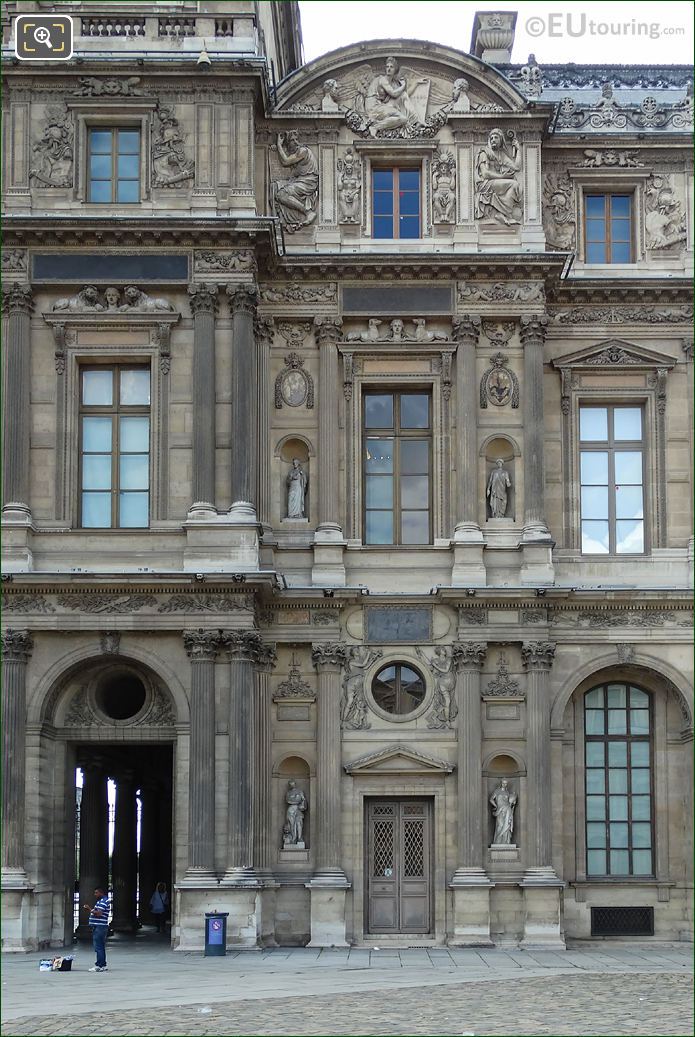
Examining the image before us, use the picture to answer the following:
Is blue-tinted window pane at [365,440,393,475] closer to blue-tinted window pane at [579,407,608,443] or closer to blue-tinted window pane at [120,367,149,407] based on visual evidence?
blue-tinted window pane at [579,407,608,443]

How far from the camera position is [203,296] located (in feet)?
106

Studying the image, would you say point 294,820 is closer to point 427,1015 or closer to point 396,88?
point 427,1015

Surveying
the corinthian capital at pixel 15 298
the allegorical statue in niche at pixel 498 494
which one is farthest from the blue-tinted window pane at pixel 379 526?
the corinthian capital at pixel 15 298

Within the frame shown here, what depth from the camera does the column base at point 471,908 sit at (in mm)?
31438

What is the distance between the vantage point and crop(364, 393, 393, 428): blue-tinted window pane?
34094 millimetres

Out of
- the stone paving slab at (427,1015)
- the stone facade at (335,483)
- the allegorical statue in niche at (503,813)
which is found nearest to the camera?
the stone paving slab at (427,1015)

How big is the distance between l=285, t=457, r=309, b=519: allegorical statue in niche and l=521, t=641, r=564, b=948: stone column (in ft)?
16.9

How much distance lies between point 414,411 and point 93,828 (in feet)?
39.2

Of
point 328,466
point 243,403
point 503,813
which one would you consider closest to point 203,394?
point 243,403

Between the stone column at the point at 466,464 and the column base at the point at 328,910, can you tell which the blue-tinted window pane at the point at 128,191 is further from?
the column base at the point at 328,910

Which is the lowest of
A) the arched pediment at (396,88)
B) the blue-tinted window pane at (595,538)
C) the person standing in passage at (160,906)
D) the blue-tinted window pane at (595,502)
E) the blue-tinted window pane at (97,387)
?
the person standing in passage at (160,906)

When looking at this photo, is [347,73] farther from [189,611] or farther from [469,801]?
[469,801]

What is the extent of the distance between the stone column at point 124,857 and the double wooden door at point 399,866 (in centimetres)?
835

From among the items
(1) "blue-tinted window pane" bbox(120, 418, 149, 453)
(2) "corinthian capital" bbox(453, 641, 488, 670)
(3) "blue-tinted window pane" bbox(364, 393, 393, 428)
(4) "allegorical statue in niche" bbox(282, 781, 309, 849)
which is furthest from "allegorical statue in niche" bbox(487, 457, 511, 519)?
(1) "blue-tinted window pane" bbox(120, 418, 149, 453)
